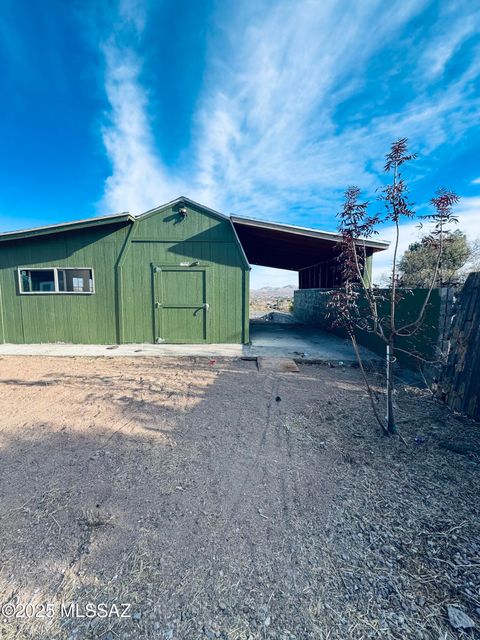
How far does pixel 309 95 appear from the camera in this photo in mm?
6484

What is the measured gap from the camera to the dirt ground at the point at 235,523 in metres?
1.29

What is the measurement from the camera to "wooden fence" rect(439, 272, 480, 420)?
11.1 feet

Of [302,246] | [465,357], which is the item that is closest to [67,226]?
[302,246]

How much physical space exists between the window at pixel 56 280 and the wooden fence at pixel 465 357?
8.41 m

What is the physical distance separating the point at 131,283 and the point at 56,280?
2.17 metres

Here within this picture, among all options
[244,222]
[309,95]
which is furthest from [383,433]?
[309,95]

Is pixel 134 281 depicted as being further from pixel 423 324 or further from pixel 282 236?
pixel 423 324

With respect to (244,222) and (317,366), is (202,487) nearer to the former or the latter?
(317,366)

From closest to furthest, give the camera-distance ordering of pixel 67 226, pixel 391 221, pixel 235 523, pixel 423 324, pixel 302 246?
pixel 235 523 < pixel 391 221 < pixel 423 324 < pixel 67 226 < pixel 302 246

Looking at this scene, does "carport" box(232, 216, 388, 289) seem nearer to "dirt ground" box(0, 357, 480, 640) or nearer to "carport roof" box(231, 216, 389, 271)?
"carport roof" box(231, 216, 389, 271)

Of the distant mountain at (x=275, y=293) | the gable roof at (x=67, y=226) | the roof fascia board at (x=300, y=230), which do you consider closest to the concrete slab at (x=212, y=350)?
the roof fascia board at (x=300, y=230)

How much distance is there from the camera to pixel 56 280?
7.75 m

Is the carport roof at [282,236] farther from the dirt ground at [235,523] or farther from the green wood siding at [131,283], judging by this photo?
the dirt ground at [235,523]

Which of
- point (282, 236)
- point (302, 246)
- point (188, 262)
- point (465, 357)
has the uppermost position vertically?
point (282, 236)
